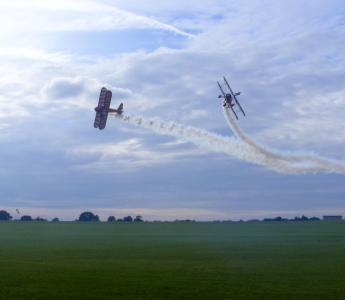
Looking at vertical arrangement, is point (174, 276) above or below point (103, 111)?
below

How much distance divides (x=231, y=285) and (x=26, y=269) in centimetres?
2715

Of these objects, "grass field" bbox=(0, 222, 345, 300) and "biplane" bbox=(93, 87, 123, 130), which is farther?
"biplane" bbox=(93, 87, 123, 130)

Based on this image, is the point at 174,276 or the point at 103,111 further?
the point at 103,111

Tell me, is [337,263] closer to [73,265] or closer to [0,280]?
[73,265]

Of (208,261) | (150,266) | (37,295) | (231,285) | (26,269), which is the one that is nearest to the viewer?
(37,295)

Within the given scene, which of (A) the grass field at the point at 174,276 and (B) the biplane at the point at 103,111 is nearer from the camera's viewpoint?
(A) the grass field at the point at 174,276

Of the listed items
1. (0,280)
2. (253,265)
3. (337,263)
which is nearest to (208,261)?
(253,265)

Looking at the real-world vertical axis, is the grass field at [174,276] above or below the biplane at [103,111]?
below

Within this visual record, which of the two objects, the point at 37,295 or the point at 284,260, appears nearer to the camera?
the point at 37,295

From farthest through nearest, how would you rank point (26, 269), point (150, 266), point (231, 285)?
point (150, 266) < point (26, 269) < point (231, 285)

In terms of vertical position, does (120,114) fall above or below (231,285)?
above

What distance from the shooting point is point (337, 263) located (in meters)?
80.2

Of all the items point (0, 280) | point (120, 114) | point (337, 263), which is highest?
point (120, 114)

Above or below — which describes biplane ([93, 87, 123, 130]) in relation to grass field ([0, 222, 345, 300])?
above
